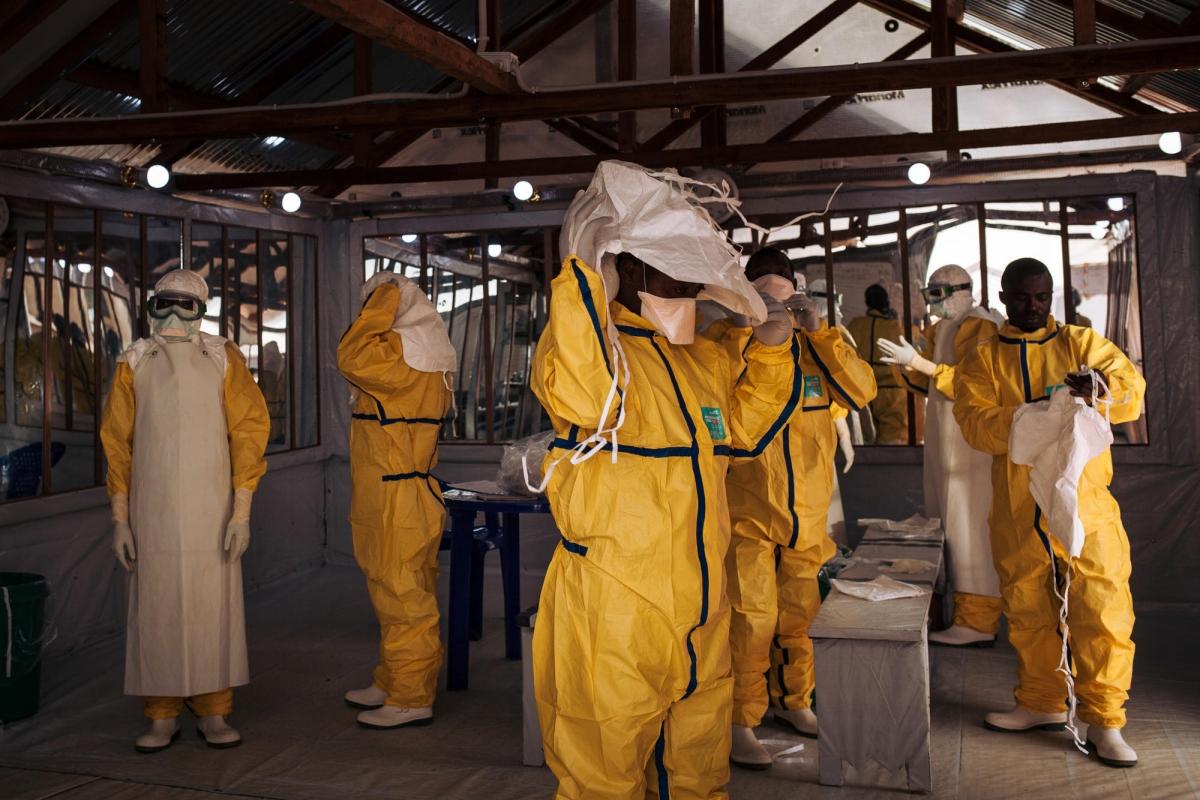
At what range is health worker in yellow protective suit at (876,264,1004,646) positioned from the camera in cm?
511

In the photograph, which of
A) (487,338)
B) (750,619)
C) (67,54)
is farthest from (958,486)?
(67,54)

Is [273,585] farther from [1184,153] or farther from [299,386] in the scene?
[1184,153]

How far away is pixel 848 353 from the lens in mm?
3961

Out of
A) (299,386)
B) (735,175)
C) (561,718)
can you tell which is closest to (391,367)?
(561,718)

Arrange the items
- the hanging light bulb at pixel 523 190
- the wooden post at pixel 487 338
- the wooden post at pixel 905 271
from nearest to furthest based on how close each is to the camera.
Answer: the hanging light bulb at pixel 523 190, the wooden post at pixel 905 271, the wooden post at pixel 487 338

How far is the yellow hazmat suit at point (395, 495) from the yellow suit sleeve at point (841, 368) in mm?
1481

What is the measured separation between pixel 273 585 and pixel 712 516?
4.67m

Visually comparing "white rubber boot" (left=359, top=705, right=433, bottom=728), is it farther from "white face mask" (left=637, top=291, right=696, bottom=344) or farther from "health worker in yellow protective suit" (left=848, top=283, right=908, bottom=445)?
"health worker in yellow protective suit" (left=848, top=283, right=908, bottom=445)

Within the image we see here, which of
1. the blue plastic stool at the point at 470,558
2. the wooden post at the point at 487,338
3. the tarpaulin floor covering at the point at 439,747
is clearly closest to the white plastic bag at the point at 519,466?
the blue plastic stool at the point at 470,558

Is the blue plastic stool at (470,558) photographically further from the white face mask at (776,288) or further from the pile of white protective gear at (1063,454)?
the pile of white protective gear at (1063,454)

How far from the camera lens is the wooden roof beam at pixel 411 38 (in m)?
2.76

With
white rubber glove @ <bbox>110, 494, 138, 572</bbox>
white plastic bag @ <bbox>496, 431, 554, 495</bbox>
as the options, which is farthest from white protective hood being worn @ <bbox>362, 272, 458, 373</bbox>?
white rubber glove @ <bbox>110, 494, 138, 572</bbox>

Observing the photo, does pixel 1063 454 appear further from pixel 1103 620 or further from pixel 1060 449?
pixel 1103 620

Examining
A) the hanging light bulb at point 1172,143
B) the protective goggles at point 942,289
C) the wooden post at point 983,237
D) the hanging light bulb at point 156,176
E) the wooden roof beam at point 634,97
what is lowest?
the protective goggles at point 942,289
